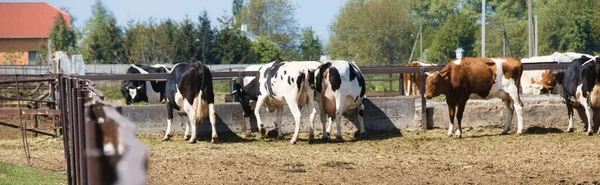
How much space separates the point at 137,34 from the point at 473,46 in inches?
1100

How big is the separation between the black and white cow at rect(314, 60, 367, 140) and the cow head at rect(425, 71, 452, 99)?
1213 mm

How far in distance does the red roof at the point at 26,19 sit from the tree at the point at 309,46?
864 inches

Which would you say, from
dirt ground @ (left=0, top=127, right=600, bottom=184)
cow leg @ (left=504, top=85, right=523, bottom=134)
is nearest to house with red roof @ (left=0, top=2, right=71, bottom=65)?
dirt ground @ (left=0, top=127, right=600, bottom=184)

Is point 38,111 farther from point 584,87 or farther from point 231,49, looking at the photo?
point 231,49

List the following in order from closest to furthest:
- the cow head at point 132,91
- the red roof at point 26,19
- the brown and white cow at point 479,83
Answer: the brown and white cow at point 479,83, the cow head at point 132,91, the red roof at point 26,19

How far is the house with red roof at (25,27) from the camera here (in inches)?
3415

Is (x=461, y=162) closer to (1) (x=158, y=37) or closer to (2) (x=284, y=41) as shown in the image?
(1) (x=158, y=37)

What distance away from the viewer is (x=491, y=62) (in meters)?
17.8

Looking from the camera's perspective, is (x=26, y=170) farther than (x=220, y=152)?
No

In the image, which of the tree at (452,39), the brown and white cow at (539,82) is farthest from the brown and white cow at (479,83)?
the tree at (452,39)

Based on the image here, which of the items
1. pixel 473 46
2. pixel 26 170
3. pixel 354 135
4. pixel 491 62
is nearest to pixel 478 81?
pixel 491 62

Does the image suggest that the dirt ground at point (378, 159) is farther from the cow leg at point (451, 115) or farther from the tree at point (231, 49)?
the tree at point (231, 49)

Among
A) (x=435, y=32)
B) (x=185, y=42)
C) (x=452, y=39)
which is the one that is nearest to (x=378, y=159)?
(x=185, y=42)

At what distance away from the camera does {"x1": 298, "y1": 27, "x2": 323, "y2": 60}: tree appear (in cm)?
8150
